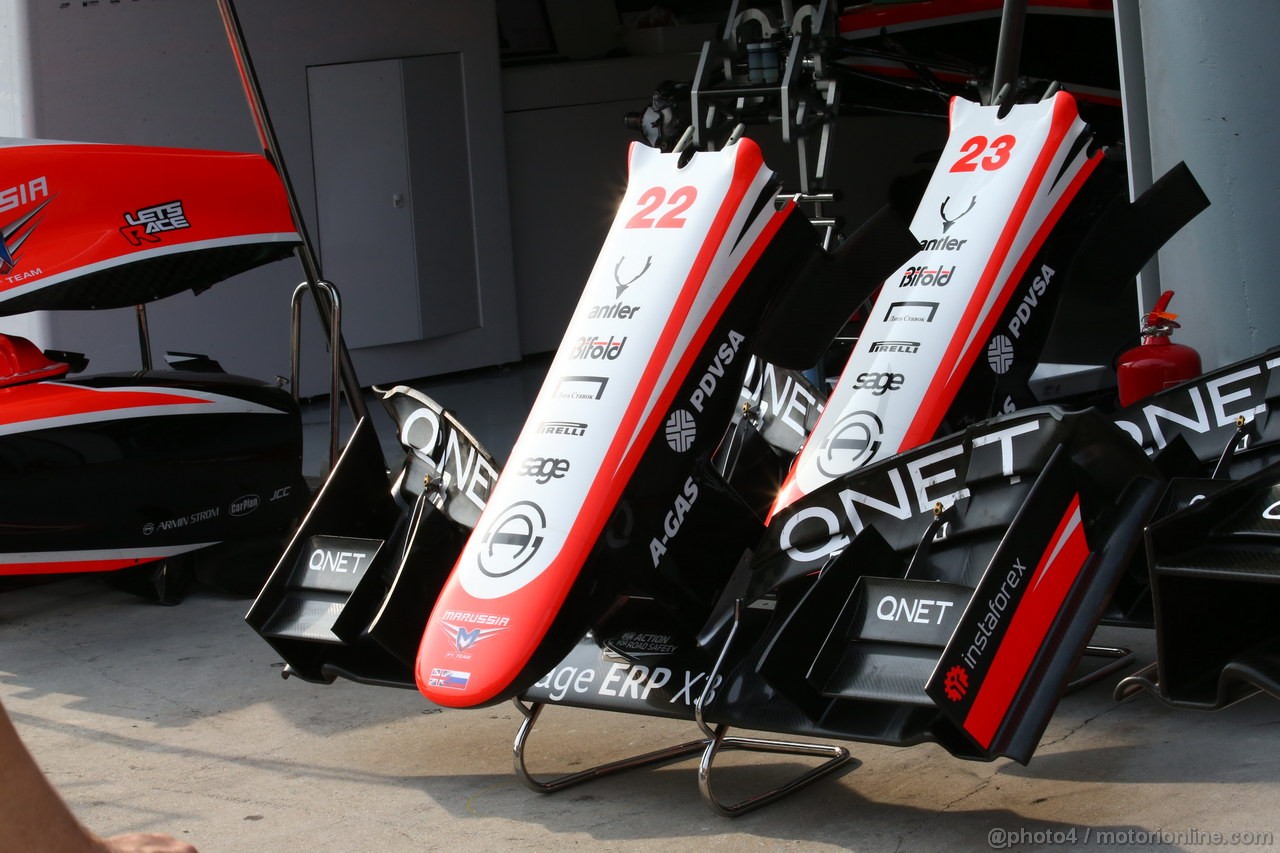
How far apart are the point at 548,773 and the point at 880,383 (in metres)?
1.19

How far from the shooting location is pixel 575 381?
→ 3072mm

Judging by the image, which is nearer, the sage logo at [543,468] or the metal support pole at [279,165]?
the sage logo at [543,468]

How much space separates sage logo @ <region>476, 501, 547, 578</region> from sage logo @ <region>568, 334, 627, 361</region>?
1.14 feet

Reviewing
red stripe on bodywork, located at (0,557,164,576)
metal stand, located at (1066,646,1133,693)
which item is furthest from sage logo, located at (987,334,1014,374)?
red stripe on bodywork, located at (0,557,164,576)

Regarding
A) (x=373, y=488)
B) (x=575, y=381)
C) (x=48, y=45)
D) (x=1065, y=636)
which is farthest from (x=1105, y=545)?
(x=48, y=45)

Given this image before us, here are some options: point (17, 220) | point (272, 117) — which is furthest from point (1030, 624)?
point (272, 117)

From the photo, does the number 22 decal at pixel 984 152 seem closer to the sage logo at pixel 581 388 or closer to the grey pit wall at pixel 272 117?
the sage logo at pixel 581 388

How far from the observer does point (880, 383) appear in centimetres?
362

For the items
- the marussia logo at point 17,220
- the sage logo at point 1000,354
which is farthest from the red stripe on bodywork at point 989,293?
the marussia logo at point 17,220

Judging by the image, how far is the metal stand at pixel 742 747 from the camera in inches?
A: 113

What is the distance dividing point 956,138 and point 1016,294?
539 millimetres

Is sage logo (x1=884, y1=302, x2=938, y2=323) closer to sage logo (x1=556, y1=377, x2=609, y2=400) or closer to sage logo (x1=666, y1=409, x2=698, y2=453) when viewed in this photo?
sage logo (x1=666, y1=409, x2=698, y2=453)

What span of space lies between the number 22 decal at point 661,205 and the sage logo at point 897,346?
2.44ft

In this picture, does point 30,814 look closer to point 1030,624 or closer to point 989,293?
point 1030,624
